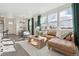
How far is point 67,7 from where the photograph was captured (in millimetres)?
3133

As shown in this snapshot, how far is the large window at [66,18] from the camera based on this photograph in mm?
A: 3229

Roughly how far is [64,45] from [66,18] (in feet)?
2.63

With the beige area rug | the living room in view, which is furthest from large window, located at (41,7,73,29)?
the beige area rug

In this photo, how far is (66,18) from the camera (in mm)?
3287

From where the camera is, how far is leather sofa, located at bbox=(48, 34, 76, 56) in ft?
9.79

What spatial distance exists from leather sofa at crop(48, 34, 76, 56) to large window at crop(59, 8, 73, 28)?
0.41m

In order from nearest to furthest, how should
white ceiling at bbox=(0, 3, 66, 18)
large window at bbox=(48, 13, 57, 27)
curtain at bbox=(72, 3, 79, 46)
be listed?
white ceiling at bbox=(0, 3, 66, 18)
curtain at bbox=(72, 3, 79, 46)
large window at bbox=(48, 13, 57, 27)

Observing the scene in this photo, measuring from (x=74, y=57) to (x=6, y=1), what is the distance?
2153mm

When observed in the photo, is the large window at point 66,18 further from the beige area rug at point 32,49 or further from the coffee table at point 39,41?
the beige area rug at point 32,49

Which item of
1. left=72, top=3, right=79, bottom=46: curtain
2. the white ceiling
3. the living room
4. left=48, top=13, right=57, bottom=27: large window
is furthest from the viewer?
left=48, top=13, right=57, bottom=27: large window

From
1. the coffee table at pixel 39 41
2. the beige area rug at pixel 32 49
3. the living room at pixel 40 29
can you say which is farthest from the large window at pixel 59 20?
the beige area rug at pixel 32 49

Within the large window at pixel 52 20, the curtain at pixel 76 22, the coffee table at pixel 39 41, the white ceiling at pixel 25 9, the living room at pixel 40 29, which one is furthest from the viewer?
the coffee table at pixel 39 41

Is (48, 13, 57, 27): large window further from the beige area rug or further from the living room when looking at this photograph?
the beige area rug

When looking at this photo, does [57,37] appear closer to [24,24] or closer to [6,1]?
[24,24]
